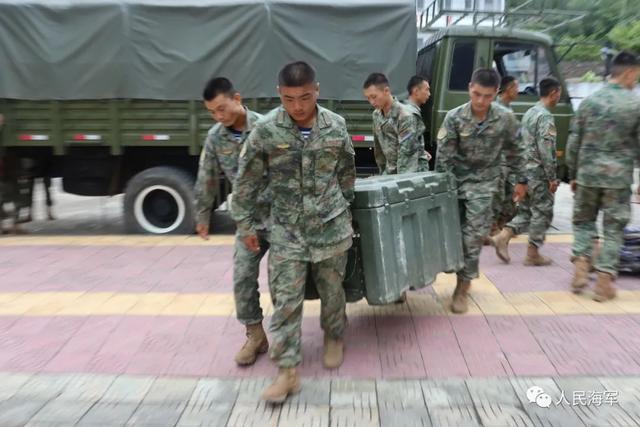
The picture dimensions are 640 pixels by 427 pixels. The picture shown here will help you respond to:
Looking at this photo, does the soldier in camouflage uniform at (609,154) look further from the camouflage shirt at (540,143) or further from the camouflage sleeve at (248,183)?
the camouflage sleeve at (248,183)

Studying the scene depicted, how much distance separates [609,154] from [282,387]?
9.82ft

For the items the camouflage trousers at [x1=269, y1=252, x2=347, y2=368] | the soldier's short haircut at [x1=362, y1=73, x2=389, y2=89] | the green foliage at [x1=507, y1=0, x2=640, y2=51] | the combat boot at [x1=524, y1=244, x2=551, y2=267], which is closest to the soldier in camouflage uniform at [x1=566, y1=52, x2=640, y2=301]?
the combat boot at [x1=524, y1=244, x2=551, y2=267]

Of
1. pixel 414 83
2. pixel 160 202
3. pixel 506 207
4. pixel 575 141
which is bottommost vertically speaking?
pixel 506 207

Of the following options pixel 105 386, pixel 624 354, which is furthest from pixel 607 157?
pixel 105 386

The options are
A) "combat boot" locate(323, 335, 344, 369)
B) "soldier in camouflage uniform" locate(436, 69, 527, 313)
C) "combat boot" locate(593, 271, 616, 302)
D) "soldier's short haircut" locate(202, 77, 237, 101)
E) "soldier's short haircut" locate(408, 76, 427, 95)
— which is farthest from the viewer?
"soldier's short haircut" locate(408, 76, 427, 95)

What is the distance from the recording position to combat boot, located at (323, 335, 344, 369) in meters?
3.35

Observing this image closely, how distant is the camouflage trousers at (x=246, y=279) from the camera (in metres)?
3.31

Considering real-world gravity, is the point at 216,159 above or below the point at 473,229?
above

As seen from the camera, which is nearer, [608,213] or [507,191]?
[608,213]

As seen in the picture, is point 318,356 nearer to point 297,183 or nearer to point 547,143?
point 297,183

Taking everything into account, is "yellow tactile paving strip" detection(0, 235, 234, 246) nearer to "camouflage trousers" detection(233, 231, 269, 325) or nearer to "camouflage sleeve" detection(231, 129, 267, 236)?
"camouflage trousers" detection(233, 231, 269, 325)

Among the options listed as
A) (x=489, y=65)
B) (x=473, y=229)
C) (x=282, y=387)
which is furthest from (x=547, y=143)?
(x=282, y=387)

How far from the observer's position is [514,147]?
4141 millimetres

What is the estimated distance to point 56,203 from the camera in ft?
33.8
